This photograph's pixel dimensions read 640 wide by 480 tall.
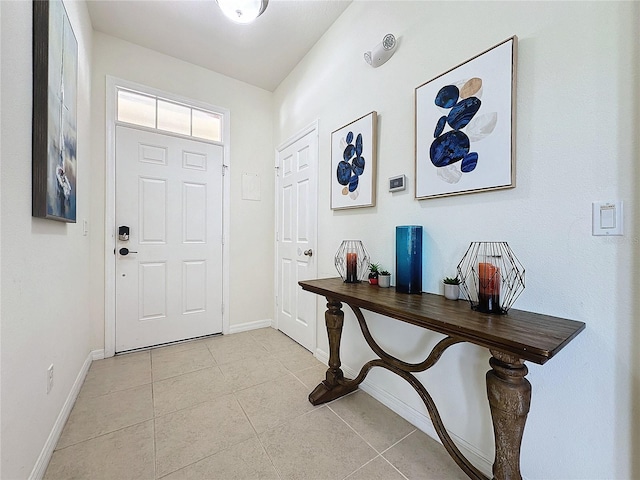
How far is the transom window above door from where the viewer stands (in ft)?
8.26

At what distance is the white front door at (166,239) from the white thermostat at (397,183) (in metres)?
1.99

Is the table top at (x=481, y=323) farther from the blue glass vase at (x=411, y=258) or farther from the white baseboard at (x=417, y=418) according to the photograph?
the white baseboard at (x=417, y=418)

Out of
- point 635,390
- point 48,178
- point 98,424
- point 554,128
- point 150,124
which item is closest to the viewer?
point 635,390

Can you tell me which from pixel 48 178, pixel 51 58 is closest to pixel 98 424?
pixel 48 178

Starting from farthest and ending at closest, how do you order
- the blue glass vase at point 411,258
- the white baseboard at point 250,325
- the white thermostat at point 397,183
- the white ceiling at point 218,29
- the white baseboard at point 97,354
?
the white baseboard at point 250,325
the white baseboard at point 97,354
the white ceiling at point 218,29
the white thermostat at point 397,183
the blue glass vase at point 411,258

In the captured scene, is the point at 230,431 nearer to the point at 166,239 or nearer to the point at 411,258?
the point at 411,258

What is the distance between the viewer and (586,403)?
97 cm

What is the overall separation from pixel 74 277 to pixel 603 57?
2.97 meters

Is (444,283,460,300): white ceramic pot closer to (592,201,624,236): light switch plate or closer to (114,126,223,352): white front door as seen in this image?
(592,201,624,236): light switch plate

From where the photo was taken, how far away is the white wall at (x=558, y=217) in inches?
35.3

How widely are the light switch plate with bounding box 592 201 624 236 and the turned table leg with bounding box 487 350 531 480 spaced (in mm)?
538

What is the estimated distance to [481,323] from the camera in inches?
37.3

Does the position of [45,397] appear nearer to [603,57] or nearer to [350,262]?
[350,262]

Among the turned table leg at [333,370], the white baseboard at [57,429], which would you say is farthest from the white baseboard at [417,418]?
the white baseboard at [57,429]
